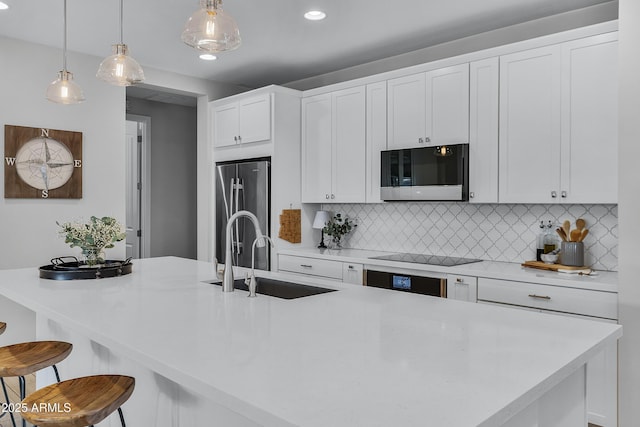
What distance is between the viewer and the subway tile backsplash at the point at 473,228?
3182mm

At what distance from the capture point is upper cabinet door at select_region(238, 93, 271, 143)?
4.54 metres

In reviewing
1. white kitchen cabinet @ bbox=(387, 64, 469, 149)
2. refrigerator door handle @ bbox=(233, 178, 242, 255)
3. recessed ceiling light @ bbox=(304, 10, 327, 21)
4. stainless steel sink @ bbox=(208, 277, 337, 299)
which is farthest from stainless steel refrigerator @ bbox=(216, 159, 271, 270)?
stainless steel sink @ bbox=(208, 277, 337, 299)

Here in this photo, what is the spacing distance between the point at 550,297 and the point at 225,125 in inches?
136

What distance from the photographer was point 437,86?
3.66 m

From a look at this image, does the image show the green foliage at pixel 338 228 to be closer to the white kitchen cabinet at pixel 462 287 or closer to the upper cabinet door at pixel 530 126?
the white kitchen cabinet at pixel 462 287

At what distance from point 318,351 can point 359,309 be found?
22.1 inches

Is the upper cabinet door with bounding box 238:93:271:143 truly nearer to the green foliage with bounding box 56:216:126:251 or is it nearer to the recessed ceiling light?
the recessed ceiling light

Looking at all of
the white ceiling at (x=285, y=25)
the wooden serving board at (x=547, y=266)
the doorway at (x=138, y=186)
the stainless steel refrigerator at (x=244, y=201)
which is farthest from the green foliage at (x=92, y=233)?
the doorway at (x=138, y=186)

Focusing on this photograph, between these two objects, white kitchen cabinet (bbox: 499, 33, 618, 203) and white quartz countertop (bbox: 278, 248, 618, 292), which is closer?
white quartz countertop (bbox: 278, 248, 618, 292)

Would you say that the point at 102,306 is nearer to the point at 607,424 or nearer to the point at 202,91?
the point at 607,424

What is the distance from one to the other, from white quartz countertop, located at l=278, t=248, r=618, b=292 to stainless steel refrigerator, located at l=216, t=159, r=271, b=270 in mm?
600

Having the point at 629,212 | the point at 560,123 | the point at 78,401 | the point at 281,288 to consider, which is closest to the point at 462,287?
the point at 629,212

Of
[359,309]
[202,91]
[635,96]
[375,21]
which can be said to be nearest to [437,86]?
[375,21]

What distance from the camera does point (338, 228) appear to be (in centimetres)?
457
